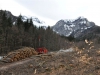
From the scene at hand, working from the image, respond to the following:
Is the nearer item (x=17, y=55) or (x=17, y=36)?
(x=17, y=55)

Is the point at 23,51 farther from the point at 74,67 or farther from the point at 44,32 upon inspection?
the point at 44,32

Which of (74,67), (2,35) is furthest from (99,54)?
(2,35)

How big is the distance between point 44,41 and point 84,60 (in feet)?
245

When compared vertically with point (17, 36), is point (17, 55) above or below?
below

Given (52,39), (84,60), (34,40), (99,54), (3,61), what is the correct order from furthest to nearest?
(52,39) → (34,40) → (3,61) → (99,54) → (84,60)

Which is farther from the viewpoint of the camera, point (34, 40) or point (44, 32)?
point (44, 32)

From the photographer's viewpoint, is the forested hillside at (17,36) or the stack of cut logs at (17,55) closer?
the stack of cut logs at (17,55)

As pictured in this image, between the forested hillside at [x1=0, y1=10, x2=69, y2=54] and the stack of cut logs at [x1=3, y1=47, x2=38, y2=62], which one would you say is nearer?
the stack of cut logs at [x1=3, y1=47, x2=38, y2=62]

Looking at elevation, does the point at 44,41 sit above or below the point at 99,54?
above

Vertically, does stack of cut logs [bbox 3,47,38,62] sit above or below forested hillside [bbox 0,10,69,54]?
below

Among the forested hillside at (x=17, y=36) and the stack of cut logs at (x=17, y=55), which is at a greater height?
the forested hillside at (x=17, y=36)

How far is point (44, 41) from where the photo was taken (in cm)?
8856

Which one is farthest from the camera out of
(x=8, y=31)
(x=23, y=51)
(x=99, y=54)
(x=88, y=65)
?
(x=8, y=31)

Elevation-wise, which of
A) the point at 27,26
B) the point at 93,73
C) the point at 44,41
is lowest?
the point at 93,73
